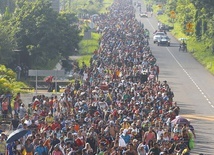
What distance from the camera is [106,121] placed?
3069 centimetres

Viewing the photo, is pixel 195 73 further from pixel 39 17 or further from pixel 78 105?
pixel 78 105

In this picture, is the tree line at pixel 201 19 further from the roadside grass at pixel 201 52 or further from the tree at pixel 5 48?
the tree at pixel 5 48

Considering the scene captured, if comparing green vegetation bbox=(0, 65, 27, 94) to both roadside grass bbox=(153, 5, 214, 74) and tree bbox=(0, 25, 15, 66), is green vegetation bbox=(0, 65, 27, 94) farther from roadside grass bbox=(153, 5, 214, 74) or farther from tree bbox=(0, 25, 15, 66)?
roadside grass bbox=(153, 5, 214, 74)

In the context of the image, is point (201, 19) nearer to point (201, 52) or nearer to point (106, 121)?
point (201, 52)

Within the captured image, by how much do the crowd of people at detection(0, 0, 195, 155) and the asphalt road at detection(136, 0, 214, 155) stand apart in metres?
1.57

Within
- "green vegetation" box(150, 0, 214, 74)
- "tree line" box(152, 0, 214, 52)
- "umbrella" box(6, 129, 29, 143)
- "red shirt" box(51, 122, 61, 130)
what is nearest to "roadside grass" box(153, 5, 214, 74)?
"green vegetation" box(150, 0, 214, 74)

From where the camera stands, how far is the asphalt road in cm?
3472

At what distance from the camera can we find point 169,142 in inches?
1019

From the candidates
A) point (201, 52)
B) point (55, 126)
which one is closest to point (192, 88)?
point (201, 52)

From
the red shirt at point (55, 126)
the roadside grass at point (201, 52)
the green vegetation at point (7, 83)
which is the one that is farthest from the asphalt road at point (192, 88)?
the green vegetation at point (7, 83)

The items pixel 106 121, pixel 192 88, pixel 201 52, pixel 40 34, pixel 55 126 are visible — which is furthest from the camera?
pixel 201 52

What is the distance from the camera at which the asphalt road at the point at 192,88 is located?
3472 centimetres

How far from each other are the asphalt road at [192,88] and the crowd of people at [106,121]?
157cm

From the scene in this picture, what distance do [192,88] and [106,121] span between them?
21.7 meters
